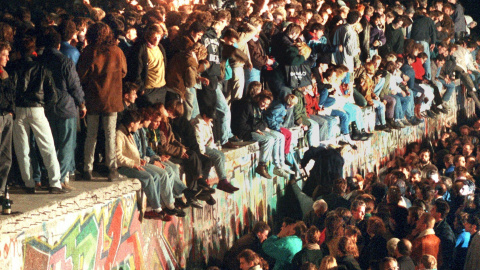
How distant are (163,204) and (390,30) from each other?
10907 mm

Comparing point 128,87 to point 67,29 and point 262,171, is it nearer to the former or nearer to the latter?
point 67,29

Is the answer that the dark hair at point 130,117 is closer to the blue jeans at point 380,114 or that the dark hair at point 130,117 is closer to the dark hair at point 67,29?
the dark hair at point 67,29

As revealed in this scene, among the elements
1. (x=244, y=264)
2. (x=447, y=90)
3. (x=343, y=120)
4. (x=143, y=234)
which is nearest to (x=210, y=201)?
(x=143, y=234)

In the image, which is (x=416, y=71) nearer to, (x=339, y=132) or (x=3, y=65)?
(x=339, y=132)

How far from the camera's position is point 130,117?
11828 millimetres

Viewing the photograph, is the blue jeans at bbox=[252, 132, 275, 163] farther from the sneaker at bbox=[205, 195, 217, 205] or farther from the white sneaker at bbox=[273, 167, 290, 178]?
the sneaker at bbox=[205, 195, 217, 205]

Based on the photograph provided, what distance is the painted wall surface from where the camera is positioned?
33.1 feet

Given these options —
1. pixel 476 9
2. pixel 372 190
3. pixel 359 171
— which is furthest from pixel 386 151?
pixel 476 9

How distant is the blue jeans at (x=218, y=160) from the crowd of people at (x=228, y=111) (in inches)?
0.7

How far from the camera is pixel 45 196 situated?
35.0 ft

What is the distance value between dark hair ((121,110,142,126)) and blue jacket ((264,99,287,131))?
4.54 metres

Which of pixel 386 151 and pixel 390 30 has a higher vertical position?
pixel 390 30

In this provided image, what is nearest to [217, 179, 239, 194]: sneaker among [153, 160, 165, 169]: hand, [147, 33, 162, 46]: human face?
[153, 160, 165, 169]: hand

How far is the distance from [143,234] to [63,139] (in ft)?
6.34
